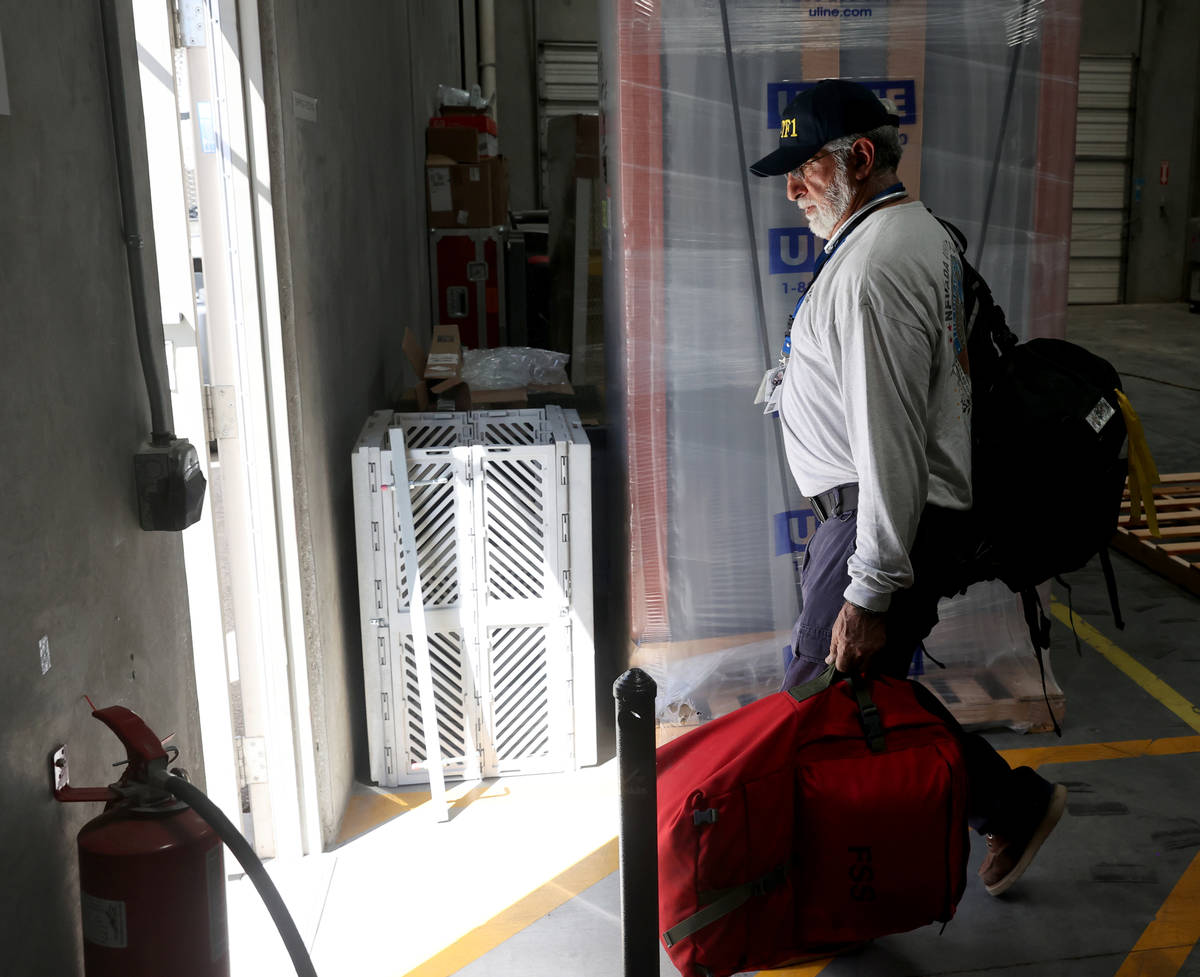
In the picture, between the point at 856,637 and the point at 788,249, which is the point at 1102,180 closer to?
the point at 788,249

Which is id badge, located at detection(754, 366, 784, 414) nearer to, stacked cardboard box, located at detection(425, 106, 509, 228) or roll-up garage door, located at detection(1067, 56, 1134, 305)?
stacked cardboard box, located at detection(425, 106, 509, 228)

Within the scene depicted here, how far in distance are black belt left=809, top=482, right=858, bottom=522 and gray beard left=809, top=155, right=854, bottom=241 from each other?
617mm

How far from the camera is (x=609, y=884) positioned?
3227 mm

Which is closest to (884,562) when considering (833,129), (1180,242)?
(833,129)

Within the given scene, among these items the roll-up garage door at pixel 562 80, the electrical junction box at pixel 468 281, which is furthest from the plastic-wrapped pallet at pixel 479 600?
the roll-up garage door at pixel 562 80

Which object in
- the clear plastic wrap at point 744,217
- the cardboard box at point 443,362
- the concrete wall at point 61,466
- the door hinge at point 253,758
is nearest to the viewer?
the concrete wall at point 61,466

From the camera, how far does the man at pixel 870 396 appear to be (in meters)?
2.31

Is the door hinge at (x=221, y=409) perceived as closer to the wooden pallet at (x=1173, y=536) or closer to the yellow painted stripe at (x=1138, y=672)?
the yellow painted stripe at (x=1138, y=672)

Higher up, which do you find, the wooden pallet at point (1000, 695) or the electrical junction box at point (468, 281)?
the electrical junction box at point (468, 281)

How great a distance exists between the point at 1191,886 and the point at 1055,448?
1480 mm

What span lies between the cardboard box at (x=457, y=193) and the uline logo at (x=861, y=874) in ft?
20.4

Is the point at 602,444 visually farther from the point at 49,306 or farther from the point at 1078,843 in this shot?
the point at 49,306

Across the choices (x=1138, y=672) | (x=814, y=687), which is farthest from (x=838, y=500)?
(x=1138, y=672)

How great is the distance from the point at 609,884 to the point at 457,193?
18.9 feet
